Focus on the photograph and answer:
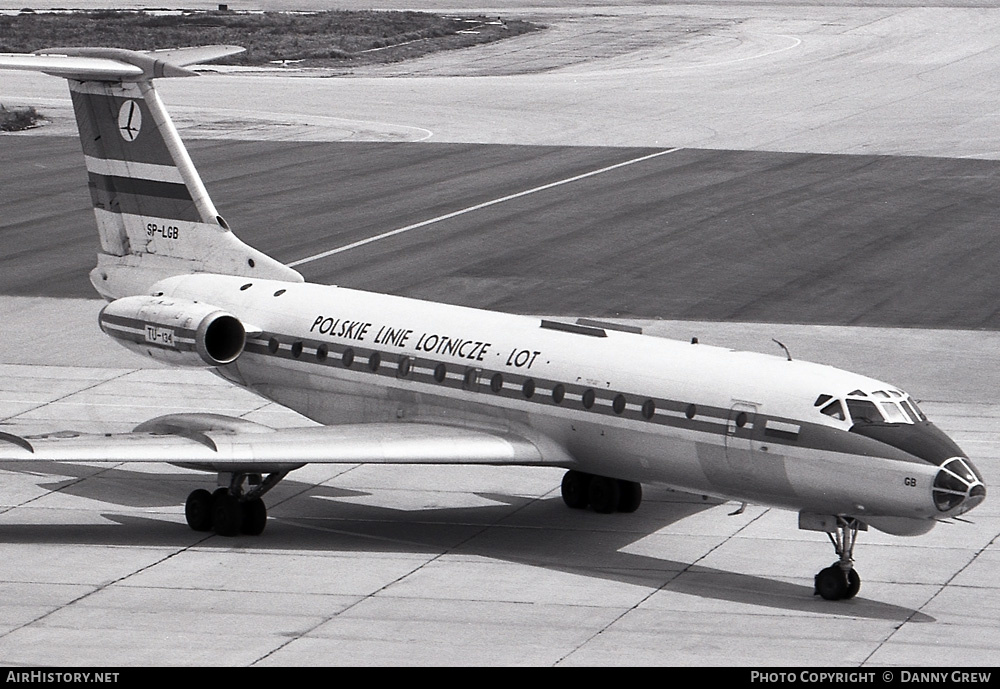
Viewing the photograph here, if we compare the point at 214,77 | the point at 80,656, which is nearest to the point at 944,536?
the point at 80,656

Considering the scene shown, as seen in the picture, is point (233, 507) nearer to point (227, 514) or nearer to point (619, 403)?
point (227, 514)

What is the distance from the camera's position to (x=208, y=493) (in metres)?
24.6

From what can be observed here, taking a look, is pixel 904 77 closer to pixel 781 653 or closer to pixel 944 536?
pixel 944 536

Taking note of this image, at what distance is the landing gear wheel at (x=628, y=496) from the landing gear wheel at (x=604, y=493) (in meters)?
0.05

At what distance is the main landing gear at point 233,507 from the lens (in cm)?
2414

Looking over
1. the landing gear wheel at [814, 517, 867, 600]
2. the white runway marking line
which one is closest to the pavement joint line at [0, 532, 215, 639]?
the landing gear wheel at [814, 517, 867, 600]

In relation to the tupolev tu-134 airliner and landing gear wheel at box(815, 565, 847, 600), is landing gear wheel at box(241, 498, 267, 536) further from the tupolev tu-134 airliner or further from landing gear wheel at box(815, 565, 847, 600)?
landing gear wheel at box(815, 565, 847, 600)

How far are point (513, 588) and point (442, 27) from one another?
70.3 m

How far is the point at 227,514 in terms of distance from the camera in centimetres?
2414

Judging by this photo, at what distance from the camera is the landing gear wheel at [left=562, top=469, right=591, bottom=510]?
25.7m

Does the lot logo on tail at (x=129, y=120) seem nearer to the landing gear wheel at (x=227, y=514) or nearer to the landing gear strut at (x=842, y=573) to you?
the landing gear wheel at (x=227, y=514)

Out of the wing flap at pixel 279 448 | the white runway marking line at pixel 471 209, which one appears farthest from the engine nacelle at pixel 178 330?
the white runway marking line at pixel 471 209

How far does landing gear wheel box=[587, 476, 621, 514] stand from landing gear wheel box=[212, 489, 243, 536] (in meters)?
5.03

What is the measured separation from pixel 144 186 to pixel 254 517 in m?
7.00
